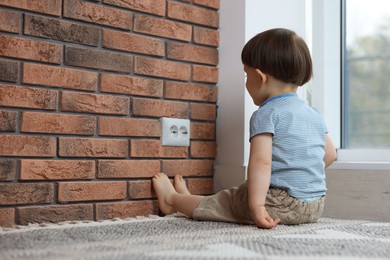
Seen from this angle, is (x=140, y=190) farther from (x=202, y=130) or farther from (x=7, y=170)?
(x=7, y=170)

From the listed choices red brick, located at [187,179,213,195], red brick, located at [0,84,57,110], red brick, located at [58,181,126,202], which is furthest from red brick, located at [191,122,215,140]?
red brick, located at [0,84,57,110]

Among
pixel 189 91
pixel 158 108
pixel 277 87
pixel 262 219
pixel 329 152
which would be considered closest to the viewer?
pixel 262 219

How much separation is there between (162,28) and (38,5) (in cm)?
51

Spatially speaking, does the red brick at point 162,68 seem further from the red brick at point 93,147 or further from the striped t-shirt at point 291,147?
the striped t-shirt at point 291,147

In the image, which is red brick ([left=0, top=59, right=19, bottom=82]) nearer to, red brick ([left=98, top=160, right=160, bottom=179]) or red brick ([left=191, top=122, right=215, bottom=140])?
red brick ([left=98, top=160, right=160, bottom=179])

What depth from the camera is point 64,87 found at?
72.8 inches

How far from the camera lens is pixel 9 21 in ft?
5.67

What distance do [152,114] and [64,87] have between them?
0.37 metres

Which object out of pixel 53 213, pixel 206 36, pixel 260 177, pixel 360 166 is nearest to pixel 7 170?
pixel 53 213

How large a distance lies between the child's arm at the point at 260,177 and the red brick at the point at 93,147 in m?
0.49

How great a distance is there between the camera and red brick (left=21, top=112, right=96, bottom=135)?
5.79 feet

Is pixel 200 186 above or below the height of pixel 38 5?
below

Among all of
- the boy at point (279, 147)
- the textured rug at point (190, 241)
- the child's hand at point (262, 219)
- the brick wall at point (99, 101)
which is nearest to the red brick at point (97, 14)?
the brick wall at point (99, 101)

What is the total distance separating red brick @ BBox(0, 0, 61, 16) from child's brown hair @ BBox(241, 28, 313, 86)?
65 centimetres
